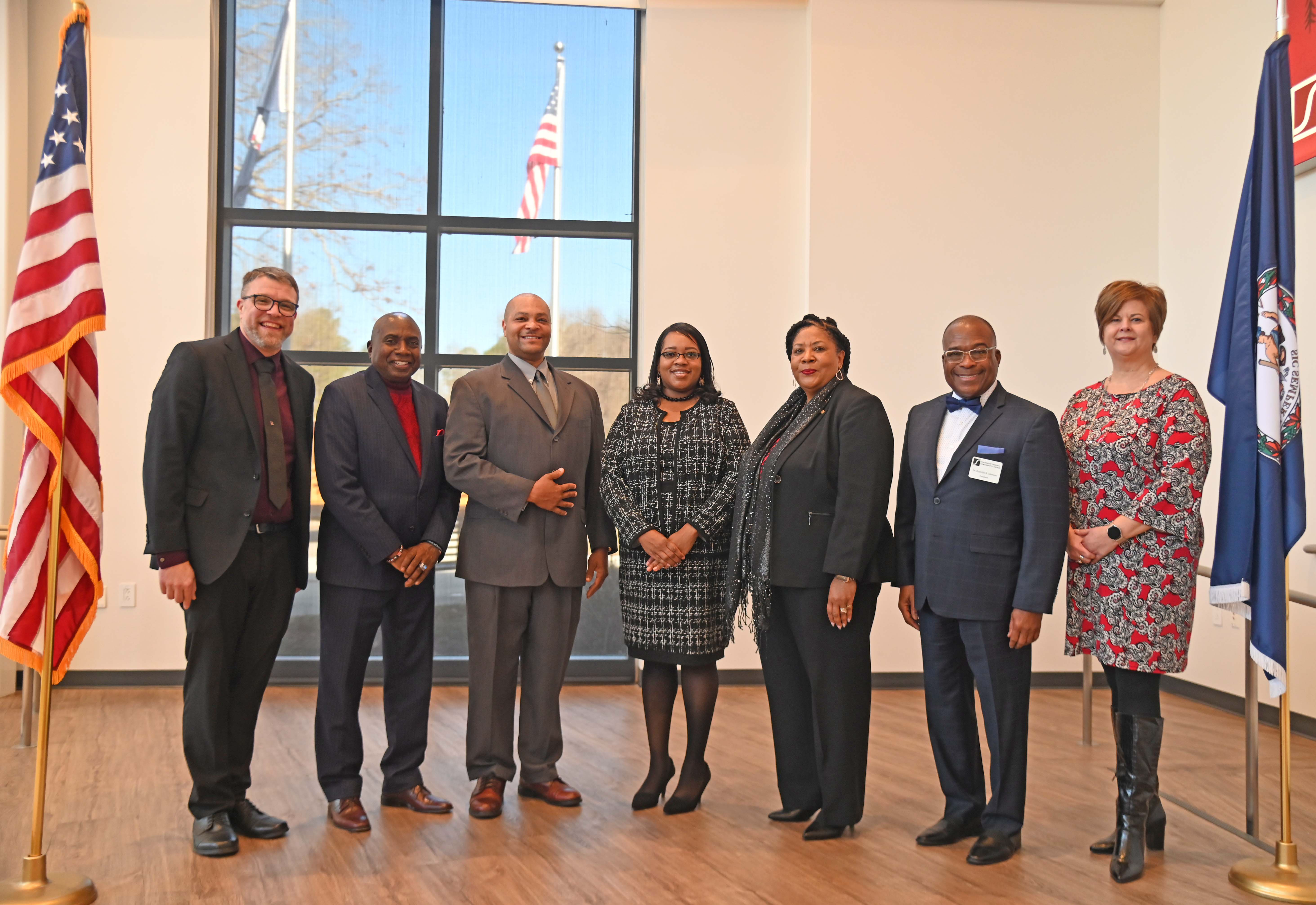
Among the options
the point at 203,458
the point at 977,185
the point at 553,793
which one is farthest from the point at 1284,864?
the point at 977,185

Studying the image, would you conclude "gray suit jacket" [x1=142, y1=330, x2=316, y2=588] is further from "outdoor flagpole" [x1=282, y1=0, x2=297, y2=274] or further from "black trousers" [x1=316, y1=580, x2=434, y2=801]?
"outdoor flagpole" [x1=282, y1=0, x2=297, y2=274]

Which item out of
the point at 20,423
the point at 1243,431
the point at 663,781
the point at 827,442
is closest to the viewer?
the point at 1243,431

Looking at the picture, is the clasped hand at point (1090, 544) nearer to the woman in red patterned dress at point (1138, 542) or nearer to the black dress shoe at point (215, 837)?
the woman in red patterned dress at point (1138, 542)

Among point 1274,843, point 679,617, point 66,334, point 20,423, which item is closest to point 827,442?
point 679,617

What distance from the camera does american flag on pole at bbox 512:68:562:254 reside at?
6.54 metres

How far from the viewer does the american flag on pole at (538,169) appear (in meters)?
6.54

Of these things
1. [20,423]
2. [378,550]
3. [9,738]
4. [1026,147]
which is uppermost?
[1026,147]

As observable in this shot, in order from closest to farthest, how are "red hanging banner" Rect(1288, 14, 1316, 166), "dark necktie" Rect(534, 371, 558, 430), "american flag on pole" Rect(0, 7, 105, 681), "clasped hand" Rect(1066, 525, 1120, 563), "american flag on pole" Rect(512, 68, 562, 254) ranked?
"american flag on pole" Rect(0, 7, 105, 681)
"clasped hand" Rect(1066, 525, 1120, 563)
"dark necktie" Rect(534, 371, 558, 430)
"red hanging banner" Rect(1288, 14, 1316, 166)
"american flag on pole" Rect(512, 68, 562, 254)

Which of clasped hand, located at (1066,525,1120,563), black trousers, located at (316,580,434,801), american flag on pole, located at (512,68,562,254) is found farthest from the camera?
american flag on pole, located at (512,68,562,254)

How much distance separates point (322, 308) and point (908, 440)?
4338 millimetres

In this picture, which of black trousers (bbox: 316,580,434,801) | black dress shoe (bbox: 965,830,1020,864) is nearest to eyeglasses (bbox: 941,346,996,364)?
black dress shoe (bbox: 965,830,1020,864)

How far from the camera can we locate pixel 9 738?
4664 mm

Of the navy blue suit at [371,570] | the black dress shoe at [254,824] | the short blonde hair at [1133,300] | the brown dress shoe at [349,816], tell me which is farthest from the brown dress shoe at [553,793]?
the short blonde hair at [1133,300]

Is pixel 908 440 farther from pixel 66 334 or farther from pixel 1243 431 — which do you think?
pixel 66 334
